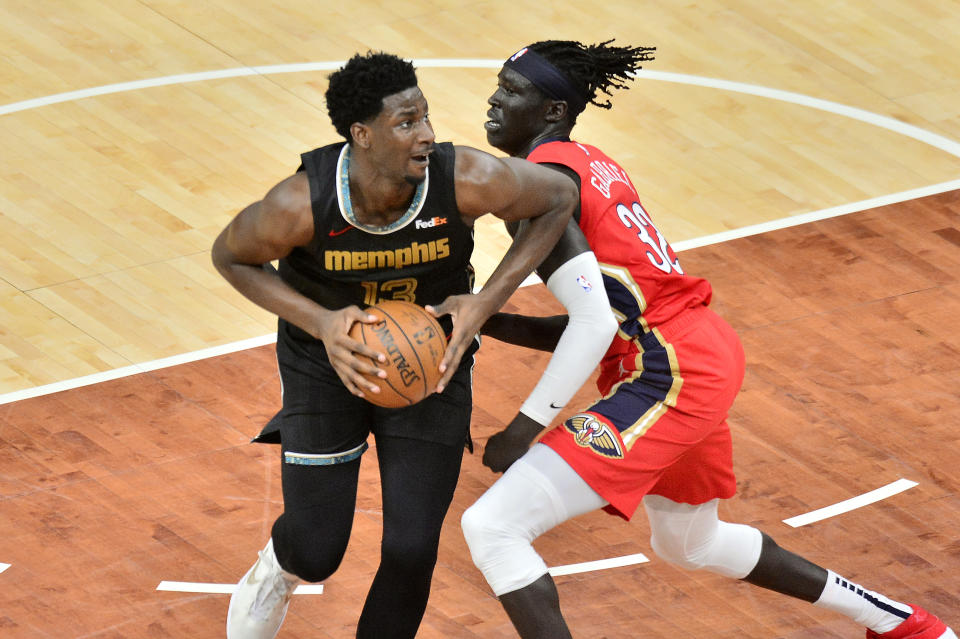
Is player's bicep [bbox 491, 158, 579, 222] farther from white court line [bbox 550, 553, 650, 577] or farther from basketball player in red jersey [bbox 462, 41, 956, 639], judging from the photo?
white court line [bbox 550, 553, 650, 577]

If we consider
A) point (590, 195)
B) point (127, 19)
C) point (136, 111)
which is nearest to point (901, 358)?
point (590, 195)

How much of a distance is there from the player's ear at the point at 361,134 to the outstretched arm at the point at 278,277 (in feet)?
0.70

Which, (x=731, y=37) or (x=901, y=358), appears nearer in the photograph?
(x=901, y=358)

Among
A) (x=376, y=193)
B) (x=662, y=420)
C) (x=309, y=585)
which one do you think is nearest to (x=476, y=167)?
(x=376, y=193)

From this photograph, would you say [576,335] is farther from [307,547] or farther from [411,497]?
[307,547]

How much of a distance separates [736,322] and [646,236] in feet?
9.64

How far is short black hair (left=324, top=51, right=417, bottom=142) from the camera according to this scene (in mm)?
5152

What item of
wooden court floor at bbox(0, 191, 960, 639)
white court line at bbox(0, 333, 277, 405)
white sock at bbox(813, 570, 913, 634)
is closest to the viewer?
white sock at bbox(813, 570, 913, 634)

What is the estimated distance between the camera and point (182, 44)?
1123cm

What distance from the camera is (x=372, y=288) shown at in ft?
17.8

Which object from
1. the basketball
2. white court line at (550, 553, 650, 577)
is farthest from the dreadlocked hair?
white court line at (550, 553, 650, 577)

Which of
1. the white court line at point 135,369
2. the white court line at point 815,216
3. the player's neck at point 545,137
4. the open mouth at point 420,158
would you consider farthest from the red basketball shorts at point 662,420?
the white court line at point 815,216

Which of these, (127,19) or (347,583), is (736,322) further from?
(127,19)

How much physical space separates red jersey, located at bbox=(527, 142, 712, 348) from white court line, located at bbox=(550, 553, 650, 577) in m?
1.35
